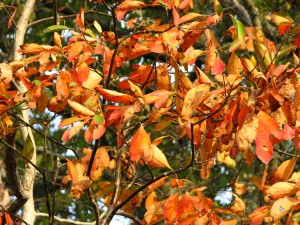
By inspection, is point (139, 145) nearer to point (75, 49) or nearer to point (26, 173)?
point (75, 49)

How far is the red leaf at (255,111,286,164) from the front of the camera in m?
2.38

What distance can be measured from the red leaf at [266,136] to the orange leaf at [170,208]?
56 cm

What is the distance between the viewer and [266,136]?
94.5 inches

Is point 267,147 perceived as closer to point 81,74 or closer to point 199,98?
point 199,98

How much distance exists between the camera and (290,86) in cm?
255

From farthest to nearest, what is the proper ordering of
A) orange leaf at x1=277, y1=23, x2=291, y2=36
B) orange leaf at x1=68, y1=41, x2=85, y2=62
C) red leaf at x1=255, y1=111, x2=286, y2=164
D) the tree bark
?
orange leaf at x1=277, y1=23, x2=291, y2=36 → the tree bark → orange leaf at x1=68, y1=41, x2=85, y2=62 → red leaf at x1=255, y1=111, x2=286, y2=164

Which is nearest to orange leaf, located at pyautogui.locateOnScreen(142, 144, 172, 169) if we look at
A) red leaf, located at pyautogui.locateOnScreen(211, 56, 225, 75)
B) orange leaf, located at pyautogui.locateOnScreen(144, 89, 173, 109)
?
orange leaf, located at pyautogui.locateOnScreen(144, 89, 173, 109)

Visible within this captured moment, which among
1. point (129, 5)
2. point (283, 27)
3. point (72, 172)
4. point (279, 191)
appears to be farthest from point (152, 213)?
point (283, 27)

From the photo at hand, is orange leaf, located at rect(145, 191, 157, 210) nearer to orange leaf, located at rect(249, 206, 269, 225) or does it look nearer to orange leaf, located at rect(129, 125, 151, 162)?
orange leaf, located at rect(249, 206, 269, 225)

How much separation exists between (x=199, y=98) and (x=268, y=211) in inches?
25.2

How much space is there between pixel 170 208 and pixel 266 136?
24.0 inches

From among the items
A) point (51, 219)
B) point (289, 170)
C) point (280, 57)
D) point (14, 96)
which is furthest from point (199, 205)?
point (280, 57)

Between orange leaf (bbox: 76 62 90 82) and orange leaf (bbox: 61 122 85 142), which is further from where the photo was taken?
orange leaf (bbox: 76 62 90 82)

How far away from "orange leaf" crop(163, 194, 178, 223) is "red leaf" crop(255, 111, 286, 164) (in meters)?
0.56
